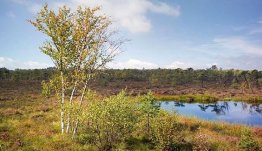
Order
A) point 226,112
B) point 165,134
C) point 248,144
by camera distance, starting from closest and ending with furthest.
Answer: point 165,134
point 248,144
point 226,112

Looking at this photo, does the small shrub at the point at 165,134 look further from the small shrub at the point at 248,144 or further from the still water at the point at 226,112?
the still water at the point at 226,112

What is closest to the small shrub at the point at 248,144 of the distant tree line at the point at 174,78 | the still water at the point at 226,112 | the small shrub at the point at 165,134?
the small shrub at the point at 165,134

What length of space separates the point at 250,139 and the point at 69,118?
15045 mm

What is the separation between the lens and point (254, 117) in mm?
56719

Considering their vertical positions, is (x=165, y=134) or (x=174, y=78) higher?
(x=174, y=78)

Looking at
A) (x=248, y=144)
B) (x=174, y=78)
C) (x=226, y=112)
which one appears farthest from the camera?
(x=174, y=78)

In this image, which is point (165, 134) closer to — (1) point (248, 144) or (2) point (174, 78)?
(1) point (248, 144)

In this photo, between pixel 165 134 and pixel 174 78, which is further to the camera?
pixel 174 78

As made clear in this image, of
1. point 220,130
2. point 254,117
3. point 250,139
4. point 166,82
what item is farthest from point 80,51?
point 166,82

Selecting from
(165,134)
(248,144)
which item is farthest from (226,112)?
(165,134)

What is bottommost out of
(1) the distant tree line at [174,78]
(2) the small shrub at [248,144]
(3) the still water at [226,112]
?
(3) the still water at [226,112]

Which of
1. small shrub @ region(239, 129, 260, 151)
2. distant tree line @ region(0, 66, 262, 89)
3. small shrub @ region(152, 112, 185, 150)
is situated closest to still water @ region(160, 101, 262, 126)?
small shrub @ region(152, 112, 185, 150)

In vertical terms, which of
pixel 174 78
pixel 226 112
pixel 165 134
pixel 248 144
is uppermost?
pixel 174 78

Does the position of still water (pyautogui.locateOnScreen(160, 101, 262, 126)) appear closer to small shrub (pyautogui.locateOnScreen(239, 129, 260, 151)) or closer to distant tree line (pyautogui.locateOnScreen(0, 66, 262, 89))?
small shrub (pyautogui.locateOnScreen(239, 129, 260, 151))
